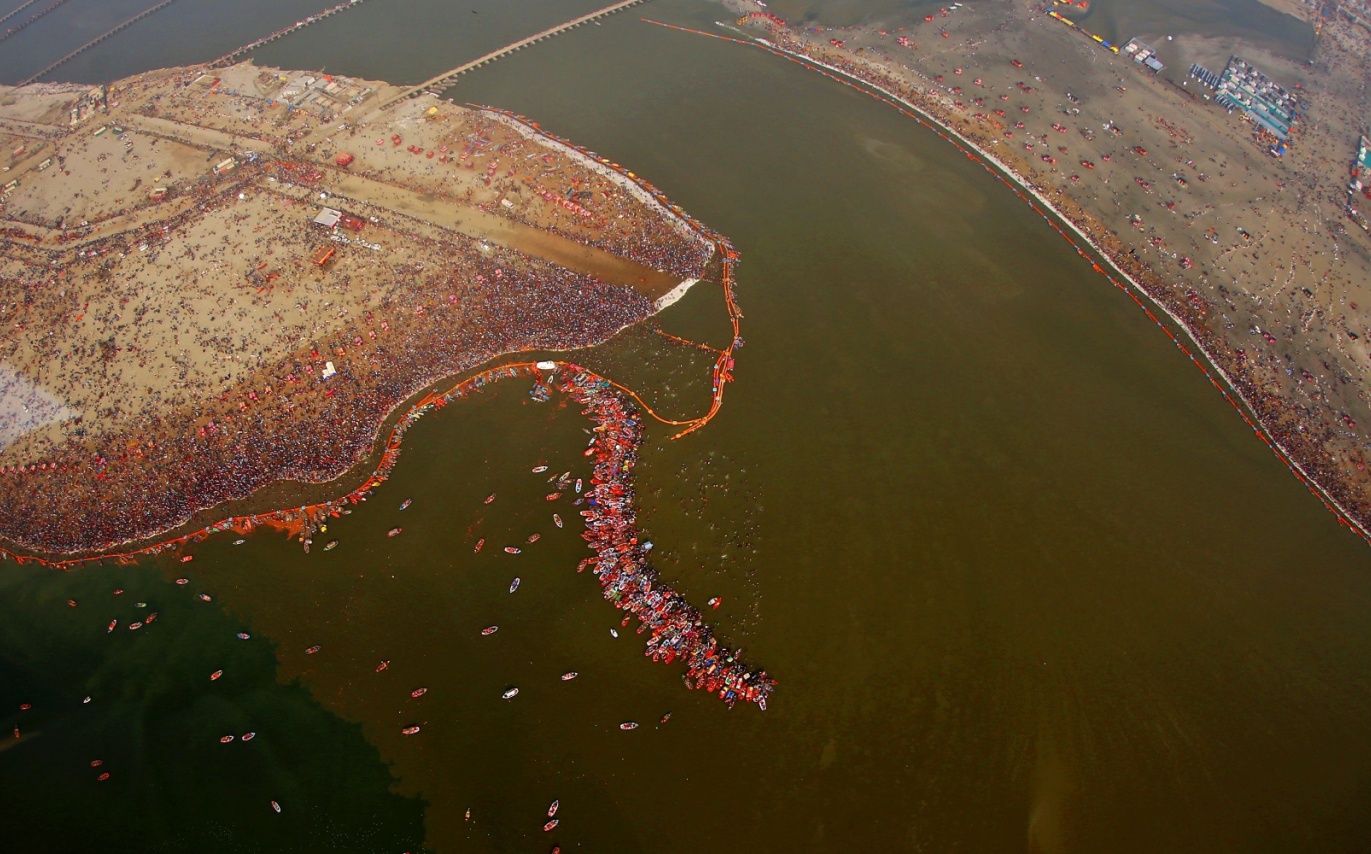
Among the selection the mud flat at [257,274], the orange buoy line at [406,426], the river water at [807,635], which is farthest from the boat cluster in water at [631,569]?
the mud flat at [257,274]

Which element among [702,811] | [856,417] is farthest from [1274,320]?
[702,811]

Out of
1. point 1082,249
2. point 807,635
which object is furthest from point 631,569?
point 1082,249

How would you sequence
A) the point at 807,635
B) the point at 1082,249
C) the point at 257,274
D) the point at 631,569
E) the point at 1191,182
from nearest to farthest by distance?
1. the point at 807,635
2. the point at 631,569
3. the point at 257,274
4. the point at 1082,249
5. the point at 1191,182

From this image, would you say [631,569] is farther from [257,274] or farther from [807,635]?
[257,274]

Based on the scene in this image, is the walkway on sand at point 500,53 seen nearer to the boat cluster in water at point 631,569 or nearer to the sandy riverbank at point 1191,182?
the sandy riverbank at point 1191,182


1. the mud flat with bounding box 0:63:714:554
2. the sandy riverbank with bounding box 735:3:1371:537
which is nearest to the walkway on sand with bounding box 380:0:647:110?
the mud flat with bounding box 0:63:714:554

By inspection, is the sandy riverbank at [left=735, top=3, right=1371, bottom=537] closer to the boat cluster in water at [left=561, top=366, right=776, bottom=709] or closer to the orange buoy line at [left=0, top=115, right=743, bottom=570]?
the orange buoy line at [left=0, top=115, right=743, bottom=570]
